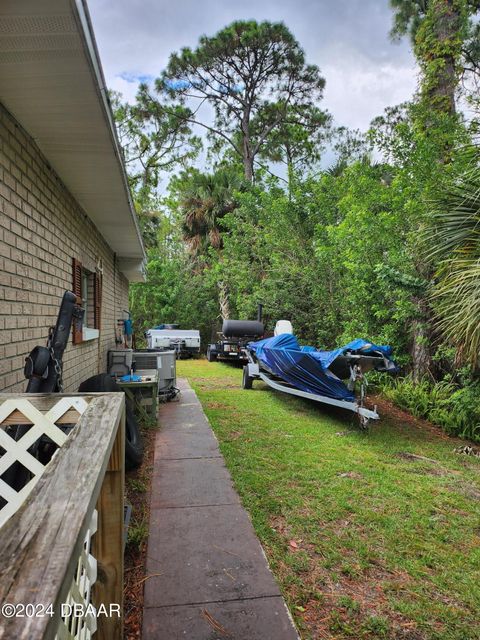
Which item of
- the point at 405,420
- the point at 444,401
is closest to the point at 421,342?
the point at 444,401

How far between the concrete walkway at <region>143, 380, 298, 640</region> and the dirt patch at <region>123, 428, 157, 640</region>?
6 centimetres

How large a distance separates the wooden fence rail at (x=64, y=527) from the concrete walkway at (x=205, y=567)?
1.60ft

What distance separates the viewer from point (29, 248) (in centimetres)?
337

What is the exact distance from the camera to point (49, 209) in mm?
3949

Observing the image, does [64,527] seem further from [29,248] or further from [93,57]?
[29,248]

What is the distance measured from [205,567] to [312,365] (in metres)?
4.22

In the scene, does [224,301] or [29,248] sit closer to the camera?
[29,248]

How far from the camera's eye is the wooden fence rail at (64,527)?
645mm

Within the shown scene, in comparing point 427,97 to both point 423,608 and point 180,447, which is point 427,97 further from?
point 423,608

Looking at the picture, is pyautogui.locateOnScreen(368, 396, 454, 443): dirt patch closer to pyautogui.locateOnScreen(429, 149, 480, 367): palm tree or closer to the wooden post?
pyautogui.locateOnScreen(429, 149, 480, 367): palm tree

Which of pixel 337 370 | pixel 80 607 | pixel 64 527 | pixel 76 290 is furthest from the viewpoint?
pixel 337 370

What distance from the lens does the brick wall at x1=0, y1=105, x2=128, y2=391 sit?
2.86 m

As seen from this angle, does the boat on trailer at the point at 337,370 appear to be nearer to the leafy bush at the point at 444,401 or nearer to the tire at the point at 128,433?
the leafy bush at the point at 444,401

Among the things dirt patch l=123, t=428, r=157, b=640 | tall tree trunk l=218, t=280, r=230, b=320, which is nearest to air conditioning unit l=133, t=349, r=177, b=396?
dirt patch l=123, t=428, r=157, b=640
